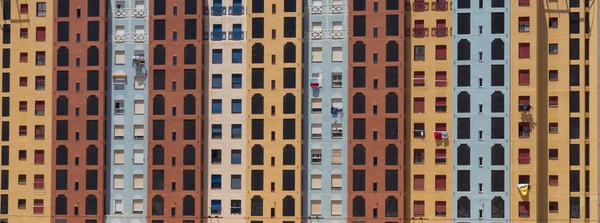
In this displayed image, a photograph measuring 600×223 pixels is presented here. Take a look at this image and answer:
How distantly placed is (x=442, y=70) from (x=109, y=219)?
38.4 meters

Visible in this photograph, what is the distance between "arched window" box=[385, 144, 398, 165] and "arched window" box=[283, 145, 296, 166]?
9.65m

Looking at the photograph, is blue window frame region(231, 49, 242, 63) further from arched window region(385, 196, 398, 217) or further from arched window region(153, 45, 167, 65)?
arched window region(385, 196, 398, 217)

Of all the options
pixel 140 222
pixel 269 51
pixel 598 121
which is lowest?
pixel 140 222

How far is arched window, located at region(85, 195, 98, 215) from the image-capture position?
111938 mm

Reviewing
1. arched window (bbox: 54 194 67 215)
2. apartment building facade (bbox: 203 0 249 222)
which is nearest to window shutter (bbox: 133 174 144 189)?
apartment building facade (bbox: 203 0 249 222)

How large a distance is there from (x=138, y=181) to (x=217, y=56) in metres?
15.7

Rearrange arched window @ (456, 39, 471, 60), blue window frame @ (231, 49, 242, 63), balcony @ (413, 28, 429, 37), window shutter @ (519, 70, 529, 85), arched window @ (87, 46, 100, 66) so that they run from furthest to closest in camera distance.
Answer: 1. arched window @ (87, 46, 100, 66)
2. blue window frame @ (231, 49, 242, 63)
3. balcony @ (413, 28, 429, 37)
4. arched window @ (456, 39, 471, 60)
5. window shutter @ (519, 70, 529, 85)

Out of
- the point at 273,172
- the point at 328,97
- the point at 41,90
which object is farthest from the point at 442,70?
the point at 41,90

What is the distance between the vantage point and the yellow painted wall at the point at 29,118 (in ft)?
372

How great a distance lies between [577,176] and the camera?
357 feet

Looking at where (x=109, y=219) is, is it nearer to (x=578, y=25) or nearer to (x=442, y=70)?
(x=442, y=70)

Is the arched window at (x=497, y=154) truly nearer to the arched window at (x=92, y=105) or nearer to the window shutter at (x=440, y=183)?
the window shutter at (x=440, y=183)

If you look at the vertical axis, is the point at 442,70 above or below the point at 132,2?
below

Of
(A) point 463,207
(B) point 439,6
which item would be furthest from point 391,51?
(A) point 463,207
